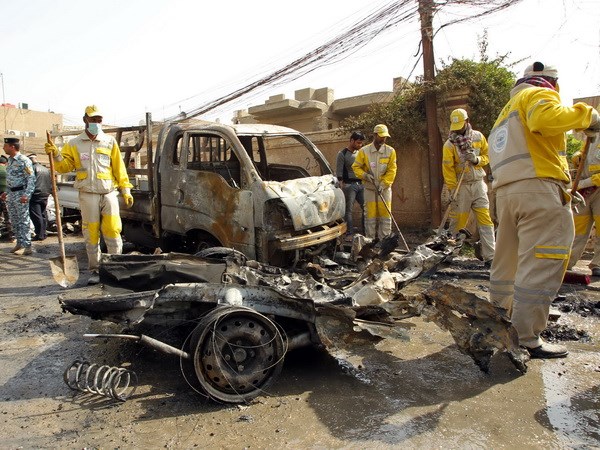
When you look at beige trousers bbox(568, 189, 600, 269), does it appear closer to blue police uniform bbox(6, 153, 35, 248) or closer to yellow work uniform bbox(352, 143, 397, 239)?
yellow work uniform bbox(352, 143, 397, 239)

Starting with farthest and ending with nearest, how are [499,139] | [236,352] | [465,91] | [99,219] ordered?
[465,91]
[99,219]
[499,139]
[236,352]

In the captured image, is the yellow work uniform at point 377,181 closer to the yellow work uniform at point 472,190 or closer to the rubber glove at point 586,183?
the yellow work uniform at point 472,190

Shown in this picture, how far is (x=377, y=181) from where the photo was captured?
24.2 ft

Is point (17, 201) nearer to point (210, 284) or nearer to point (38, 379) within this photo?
point (38, 379)

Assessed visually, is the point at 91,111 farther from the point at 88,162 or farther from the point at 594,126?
the point at 594,126

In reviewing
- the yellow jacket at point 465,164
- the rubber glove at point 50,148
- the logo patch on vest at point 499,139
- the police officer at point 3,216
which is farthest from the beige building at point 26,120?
the logo patch on vest at point 499,139

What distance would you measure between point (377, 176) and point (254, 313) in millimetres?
4959

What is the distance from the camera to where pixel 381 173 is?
737cm

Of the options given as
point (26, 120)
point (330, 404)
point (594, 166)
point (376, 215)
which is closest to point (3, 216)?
point (376, 215)

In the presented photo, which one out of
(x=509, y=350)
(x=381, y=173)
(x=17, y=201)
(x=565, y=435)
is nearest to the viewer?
(x=565, y=435)

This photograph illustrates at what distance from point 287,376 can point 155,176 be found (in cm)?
387

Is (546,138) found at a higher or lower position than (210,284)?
higher

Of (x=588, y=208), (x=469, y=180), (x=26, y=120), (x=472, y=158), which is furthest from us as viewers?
(x=26, y=120)

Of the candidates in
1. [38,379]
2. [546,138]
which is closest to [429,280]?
[546,138]
